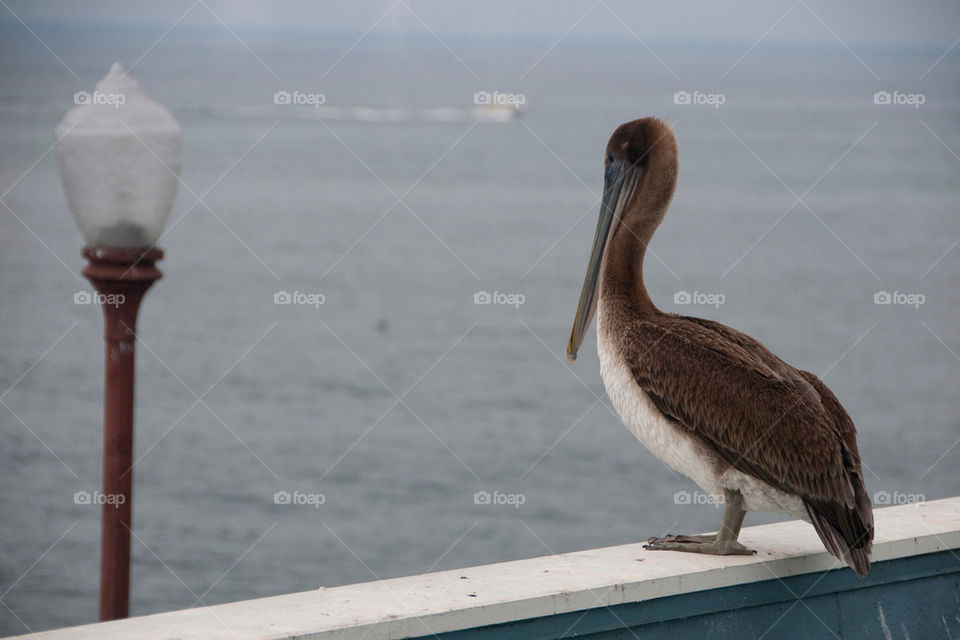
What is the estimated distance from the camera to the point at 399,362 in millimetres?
25234

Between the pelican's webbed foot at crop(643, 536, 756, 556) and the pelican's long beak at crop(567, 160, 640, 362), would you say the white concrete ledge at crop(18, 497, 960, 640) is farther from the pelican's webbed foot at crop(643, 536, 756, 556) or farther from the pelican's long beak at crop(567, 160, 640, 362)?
the pelican's long beak at crop(567, 160, 640, 362)

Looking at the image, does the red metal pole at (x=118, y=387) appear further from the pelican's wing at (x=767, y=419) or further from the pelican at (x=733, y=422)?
the pelican's wing at (x=767, y=419)

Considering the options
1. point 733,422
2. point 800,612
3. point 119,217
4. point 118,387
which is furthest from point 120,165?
point 800,612

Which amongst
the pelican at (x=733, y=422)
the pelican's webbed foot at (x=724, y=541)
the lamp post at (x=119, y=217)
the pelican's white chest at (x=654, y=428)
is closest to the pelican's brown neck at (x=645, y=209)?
the pelican at (x=733, y=422)

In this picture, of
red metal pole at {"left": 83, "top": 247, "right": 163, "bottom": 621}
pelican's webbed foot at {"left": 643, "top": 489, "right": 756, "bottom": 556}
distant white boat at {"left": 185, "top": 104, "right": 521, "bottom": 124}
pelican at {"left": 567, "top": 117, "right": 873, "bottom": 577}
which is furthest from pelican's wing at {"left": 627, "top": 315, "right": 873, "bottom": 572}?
distant white boat at {"left": 185, "top": 104, "right": 521, "bottom": 124}

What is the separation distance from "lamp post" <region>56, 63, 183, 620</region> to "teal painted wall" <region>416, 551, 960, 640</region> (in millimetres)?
1581

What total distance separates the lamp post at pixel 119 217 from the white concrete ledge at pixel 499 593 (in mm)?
1179

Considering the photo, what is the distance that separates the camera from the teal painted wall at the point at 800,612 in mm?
2484

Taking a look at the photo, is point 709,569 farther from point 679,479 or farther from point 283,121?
point 283,121

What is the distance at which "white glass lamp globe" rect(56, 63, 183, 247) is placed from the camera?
3.46 metres

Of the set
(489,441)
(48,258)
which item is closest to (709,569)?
(489,441)

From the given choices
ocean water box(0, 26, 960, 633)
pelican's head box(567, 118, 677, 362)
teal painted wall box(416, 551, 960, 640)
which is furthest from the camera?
ocean water box(0, 26, 960, 633)

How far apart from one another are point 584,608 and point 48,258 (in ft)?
128

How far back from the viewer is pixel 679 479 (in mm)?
18625
